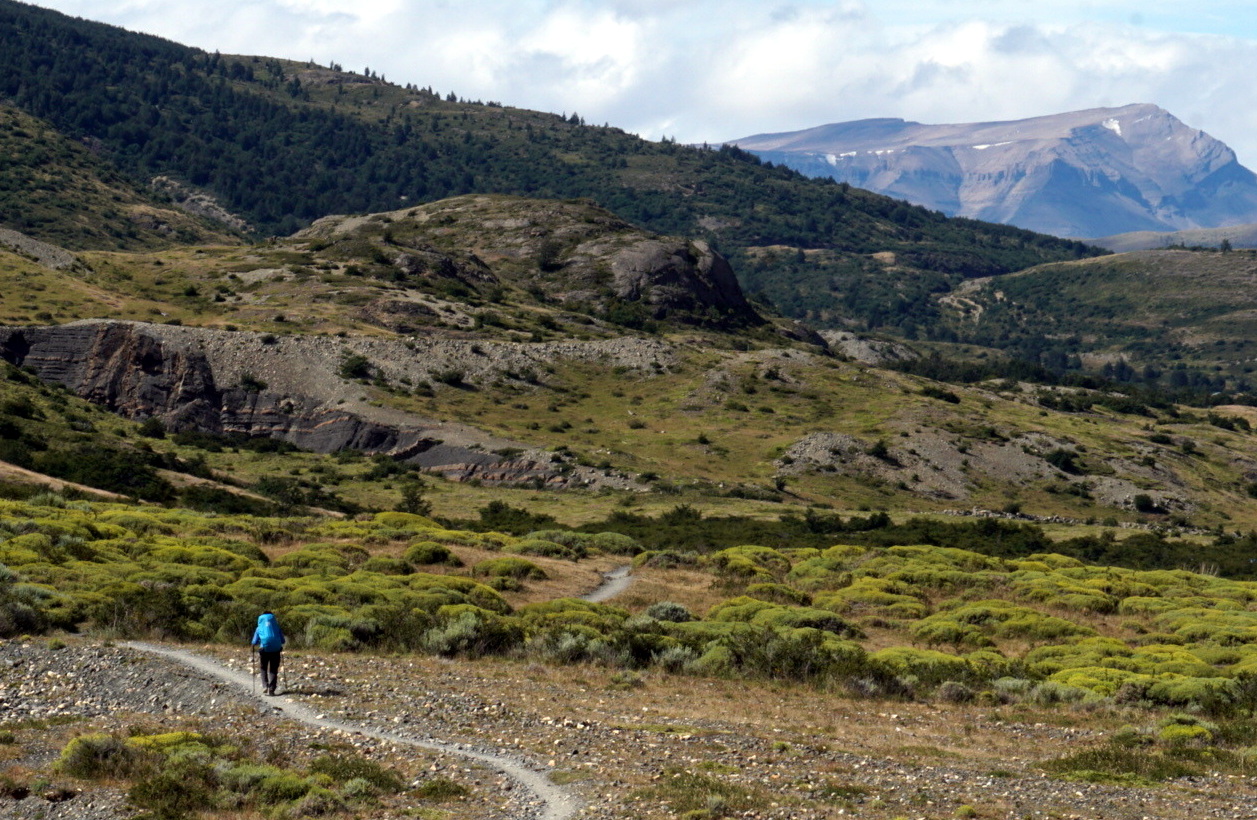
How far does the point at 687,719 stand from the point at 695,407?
7377 cm

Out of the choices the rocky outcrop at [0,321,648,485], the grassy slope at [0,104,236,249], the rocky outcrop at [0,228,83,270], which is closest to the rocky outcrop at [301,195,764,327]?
the rocky outcrop at [0,228,83,270]

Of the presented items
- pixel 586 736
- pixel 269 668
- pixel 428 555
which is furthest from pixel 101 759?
pixel 428 555

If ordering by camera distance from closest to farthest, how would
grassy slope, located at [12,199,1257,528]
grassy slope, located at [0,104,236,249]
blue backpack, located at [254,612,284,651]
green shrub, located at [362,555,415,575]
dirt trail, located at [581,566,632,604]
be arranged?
blue backpack, located at [254,612,284,651] < green shrub, located at [362,555,415,575] < dirt trail, located at [581,566,632,604] < grassy slope, located at [12,199,1257,528] < grassy slope, located at [0,104,236,249]

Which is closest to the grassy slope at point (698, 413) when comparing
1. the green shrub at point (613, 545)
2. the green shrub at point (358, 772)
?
the green shrub at point (613, 545)

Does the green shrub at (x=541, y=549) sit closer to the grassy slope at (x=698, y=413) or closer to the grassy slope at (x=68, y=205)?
the grassy slope at (x=698, y=413)

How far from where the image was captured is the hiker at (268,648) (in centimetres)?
2234

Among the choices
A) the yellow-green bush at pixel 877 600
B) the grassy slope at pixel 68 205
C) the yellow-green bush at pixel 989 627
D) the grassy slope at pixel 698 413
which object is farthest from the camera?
the grassy slope at pixel 68 205

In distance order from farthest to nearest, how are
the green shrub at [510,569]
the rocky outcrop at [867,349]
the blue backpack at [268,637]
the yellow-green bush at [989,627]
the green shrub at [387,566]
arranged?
the rocky outcrop at [867,349] < the green shrub at [510,569] < the green shrub at [387,566] < the yellow-green bush at [989,627] < the blue backpack at [268,637]

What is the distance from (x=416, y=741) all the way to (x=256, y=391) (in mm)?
69211

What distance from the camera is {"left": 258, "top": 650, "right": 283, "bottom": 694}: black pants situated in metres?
22.5

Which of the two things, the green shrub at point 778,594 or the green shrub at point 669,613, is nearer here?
the green shrub at point 669,613

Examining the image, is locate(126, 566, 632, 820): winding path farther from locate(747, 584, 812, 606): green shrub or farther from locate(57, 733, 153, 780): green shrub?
locate(747, 584, 812, 606): green shrub

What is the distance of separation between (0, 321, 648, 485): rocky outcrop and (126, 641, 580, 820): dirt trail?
171 ft

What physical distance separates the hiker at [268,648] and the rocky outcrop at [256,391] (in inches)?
2111
